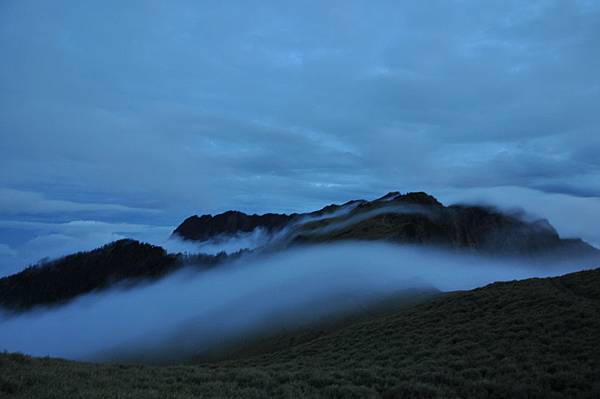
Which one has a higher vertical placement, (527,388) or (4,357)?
(4,357)

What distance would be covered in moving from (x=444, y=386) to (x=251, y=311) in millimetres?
93503

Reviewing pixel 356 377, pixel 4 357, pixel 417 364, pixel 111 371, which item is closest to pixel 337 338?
pixel 417 364

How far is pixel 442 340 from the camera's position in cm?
2436

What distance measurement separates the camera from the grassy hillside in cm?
1405

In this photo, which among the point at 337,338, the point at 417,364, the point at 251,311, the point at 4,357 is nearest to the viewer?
the point at 4,357

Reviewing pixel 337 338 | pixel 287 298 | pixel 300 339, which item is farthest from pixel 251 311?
pixel 337 338

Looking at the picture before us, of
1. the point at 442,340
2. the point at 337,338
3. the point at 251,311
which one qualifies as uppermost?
the point at 442,340

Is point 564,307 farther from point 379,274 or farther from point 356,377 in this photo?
point 379,274

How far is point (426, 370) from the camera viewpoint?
706 inches

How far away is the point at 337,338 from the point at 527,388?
72.5ft

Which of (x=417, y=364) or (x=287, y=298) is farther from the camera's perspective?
(x=287, y=298)

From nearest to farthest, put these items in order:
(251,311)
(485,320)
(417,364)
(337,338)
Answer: (417,364)
(485,320)
(337,338)
(251,311)

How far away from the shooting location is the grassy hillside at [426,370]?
14.0 m

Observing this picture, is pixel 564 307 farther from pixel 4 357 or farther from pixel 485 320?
pixel 4 357
